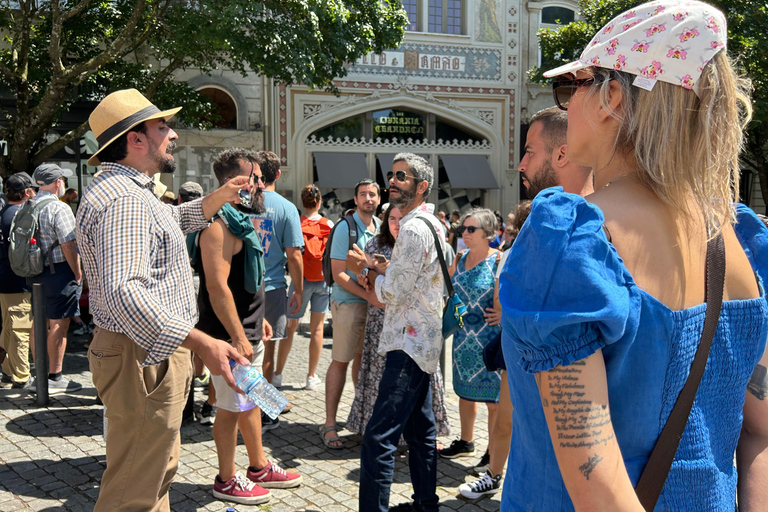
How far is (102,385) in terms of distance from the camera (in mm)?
2695

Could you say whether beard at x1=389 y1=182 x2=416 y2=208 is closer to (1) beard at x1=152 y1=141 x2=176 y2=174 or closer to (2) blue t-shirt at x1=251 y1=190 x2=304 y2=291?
(1) beard at x1=152 y1=141 x2=176 y2=174

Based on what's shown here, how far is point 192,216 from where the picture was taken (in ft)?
11.0

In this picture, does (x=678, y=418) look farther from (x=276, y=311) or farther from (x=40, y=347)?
(x=40, y=347)

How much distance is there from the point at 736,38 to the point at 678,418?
17.2 m

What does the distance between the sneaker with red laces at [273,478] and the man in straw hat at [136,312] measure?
1.20 meters

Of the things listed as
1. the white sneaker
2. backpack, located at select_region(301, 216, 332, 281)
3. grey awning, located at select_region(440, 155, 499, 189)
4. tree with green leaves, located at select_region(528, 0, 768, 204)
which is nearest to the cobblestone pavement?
the white sneaker

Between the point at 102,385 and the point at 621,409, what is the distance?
7.40 feet

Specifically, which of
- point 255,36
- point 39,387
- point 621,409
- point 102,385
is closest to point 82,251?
point 102,385

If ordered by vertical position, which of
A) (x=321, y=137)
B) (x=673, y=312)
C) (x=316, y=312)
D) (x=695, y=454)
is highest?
(x=321, y=137)

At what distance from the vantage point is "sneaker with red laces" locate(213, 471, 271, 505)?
→ 3801 millimetres

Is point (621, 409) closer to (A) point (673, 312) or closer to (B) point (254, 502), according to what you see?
(A) point (673, 312)

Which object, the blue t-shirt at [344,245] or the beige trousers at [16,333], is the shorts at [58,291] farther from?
the blue t-shirt at [344,245]

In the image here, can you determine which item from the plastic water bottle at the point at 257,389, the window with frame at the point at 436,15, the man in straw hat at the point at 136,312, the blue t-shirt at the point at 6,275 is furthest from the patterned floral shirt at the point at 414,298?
the window with frame at the point at 436,15

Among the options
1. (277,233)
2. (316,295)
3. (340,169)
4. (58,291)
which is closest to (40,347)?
(58,291)
